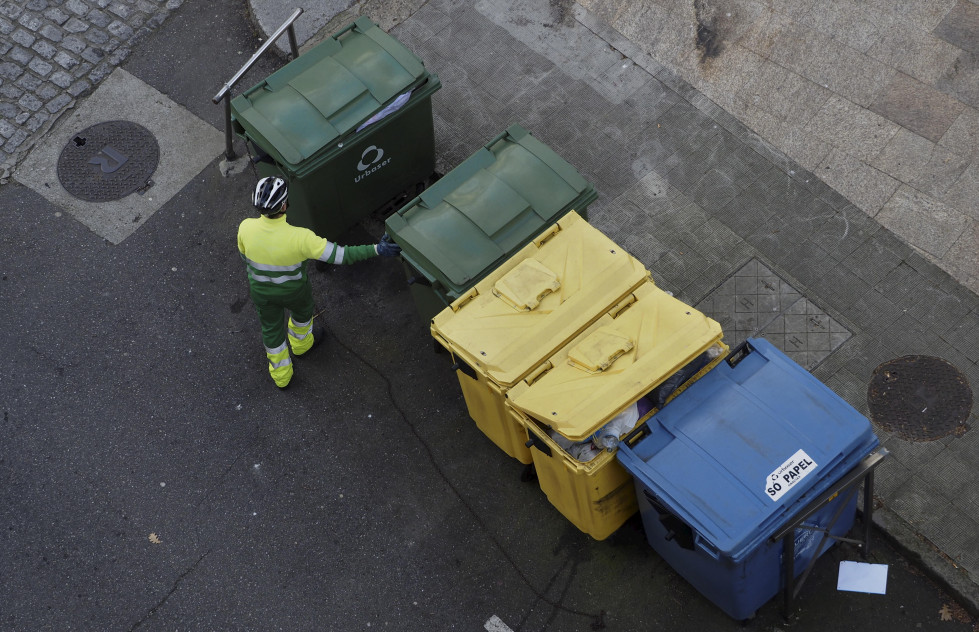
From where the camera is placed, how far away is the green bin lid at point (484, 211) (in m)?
6.07

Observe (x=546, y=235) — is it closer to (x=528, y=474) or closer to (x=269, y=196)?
(x=528, y=474)

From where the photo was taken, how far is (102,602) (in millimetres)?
6312

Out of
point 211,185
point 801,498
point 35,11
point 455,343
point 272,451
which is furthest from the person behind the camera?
point 35,11

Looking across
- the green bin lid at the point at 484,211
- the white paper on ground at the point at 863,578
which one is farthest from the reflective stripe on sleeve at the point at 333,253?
the white paper on ground at the point at 863,578

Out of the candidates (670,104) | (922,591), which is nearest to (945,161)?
(670,104)

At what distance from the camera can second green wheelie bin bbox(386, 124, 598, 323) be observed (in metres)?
6.08

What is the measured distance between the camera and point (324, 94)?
670cm

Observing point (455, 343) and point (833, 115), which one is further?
point (833, 115)

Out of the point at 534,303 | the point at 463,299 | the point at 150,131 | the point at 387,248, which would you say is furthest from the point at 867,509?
the point at 150,131

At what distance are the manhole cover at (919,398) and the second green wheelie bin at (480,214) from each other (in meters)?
2.43

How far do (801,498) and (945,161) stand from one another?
3.75 m

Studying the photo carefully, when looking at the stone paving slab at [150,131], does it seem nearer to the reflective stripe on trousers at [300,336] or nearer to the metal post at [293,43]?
the metal post at [293,43]

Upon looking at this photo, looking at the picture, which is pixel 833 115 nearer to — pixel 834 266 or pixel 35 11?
pixel 834 266

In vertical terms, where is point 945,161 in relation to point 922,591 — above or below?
above
